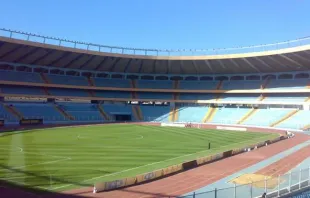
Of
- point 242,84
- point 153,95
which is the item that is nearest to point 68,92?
point 153,95

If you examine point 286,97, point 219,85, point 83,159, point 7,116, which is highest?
point 219,85

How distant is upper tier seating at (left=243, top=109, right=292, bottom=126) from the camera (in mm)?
57125

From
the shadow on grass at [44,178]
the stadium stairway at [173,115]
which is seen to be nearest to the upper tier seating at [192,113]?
the stadium stairway at [173,115]

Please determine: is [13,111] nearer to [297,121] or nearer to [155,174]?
[155,174]

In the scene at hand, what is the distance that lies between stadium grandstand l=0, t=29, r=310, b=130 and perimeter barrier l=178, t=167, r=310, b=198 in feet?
122

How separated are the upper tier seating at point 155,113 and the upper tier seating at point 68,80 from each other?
1458 cm

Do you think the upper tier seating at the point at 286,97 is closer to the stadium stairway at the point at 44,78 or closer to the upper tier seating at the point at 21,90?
the stadium stairway at the point at 44,78

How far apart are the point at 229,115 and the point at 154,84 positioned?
2011cm

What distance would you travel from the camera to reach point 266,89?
6328cm

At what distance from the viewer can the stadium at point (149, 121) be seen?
1820cm

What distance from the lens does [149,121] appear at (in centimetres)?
6725

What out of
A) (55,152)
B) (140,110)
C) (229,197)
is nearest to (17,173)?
(55,152)

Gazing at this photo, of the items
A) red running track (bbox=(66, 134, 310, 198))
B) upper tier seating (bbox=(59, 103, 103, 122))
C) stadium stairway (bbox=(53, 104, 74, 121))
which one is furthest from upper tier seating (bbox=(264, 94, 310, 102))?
stadium stairway (bbox=(53, 104, 74, 121))

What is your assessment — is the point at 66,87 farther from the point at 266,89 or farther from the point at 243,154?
the point at 243,154
